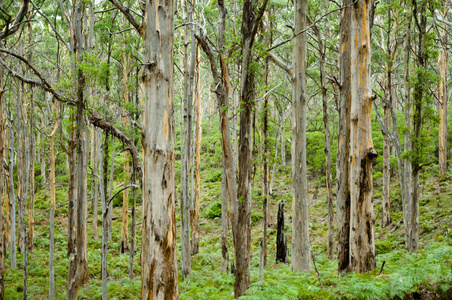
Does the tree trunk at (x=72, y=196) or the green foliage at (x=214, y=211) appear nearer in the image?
the tree trunk at (x=72, y=196)

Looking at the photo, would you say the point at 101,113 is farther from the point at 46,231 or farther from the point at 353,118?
the point at 46,231

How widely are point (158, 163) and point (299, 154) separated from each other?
14.5 ft

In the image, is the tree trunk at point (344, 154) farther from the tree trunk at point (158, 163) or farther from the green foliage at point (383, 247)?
the green foliage at point (383, 247)

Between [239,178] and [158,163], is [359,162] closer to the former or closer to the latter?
[239,178]

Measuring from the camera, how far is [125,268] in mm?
12656

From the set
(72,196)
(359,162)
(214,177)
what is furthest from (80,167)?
(214,177)

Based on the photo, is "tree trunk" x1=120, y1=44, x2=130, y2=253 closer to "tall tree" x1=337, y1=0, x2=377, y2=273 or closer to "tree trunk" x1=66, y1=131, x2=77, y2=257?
"tree trunk" x1=66, y1=131, x2=77, y2=257

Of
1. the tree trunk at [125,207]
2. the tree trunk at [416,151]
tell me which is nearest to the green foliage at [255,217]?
the tree trunk at [125,207]

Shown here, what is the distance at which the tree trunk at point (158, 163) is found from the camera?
409 centimetres

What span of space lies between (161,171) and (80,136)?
17.6ft

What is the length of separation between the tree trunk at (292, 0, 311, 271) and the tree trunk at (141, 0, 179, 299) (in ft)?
13.5

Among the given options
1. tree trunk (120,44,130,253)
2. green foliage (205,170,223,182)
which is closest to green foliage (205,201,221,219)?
green foliage (205,170,223,182)

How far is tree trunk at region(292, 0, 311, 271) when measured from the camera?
7648 millimetres

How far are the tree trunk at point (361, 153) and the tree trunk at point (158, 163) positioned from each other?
3.08 metres
